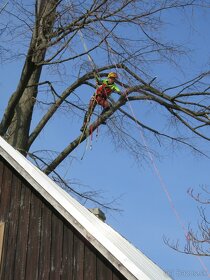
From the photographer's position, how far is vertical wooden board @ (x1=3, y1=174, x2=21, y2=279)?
23.6 feet

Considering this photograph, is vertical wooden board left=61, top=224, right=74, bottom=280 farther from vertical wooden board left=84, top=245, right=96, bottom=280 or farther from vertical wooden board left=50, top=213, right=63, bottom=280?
vertical wooden board left=84, top=245, right=96, bottom=280

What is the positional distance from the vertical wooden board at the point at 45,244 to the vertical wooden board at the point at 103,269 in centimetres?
68

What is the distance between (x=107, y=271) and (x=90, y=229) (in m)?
0.54

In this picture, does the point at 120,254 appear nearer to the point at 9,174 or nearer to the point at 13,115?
the point at 9,174

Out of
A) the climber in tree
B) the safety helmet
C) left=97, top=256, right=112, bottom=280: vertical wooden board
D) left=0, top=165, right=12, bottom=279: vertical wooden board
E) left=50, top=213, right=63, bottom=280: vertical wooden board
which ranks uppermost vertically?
the safety helmet

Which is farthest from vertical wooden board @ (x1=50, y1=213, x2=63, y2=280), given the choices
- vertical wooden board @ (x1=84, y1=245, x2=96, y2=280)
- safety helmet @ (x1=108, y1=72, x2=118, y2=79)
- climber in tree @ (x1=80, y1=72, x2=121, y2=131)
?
safety helmet @ (x1=108, y1=72, x2=118, y2=79)

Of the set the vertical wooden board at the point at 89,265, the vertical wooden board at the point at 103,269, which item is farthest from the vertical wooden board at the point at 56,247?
the vertical wooden board at the point at 103,269

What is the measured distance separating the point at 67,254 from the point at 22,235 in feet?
2.34


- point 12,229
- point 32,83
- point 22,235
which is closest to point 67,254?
point 22,235

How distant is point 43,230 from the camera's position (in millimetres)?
7266

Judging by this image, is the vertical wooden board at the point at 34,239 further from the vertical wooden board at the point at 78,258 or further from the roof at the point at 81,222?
the vertical wooden board at the point at 78,258

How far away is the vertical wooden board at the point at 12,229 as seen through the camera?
7.19 metres

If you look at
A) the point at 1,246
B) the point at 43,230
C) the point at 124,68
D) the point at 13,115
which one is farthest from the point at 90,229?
the point at 13,115

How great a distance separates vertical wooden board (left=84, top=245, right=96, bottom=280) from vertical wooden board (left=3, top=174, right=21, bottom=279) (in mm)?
997
